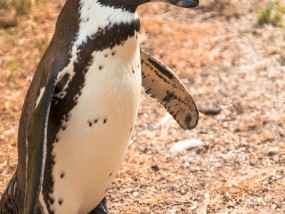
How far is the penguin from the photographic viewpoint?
2154mm

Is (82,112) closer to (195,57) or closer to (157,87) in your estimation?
(157,87)

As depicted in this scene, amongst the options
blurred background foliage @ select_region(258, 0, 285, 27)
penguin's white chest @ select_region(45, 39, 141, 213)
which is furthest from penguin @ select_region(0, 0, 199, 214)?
blurred background foliage @ select_region(258, 0, 285, 27)

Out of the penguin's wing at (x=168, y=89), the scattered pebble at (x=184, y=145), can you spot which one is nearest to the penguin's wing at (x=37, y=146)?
the penguin's wing at (x=168, y=89)

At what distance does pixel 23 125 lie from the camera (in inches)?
94.1

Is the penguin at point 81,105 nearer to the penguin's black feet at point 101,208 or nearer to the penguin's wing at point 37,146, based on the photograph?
the penguin's wing at point 37,146

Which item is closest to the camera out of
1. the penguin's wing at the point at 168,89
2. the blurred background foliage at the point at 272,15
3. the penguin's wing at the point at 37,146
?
the penguin's wing at the point at 37,146

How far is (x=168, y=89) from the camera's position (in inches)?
111

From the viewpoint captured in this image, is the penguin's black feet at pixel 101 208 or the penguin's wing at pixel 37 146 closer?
the penguin's wing at pixel 37 146

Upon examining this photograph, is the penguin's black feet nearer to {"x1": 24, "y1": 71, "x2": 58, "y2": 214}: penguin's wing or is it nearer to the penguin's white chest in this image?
the penguin's white chest

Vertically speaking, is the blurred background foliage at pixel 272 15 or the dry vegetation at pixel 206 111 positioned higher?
the blurred background foliage at pixel 272 15

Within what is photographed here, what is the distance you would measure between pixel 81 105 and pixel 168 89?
0.68 metres

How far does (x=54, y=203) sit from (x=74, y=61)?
0.49 meters

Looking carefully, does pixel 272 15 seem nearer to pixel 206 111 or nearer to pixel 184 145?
pixel 206 111

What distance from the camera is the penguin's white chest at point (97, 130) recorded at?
217 centimetres
